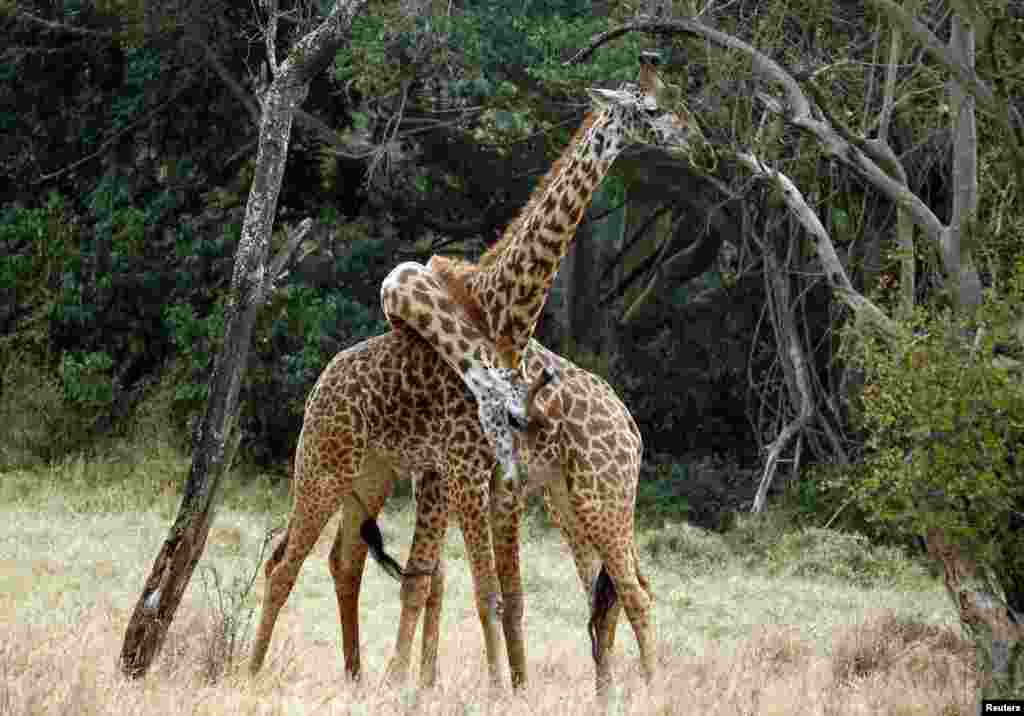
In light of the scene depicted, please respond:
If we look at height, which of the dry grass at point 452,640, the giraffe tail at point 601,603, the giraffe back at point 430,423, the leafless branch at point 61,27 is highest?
the leafless branch at point 61,27

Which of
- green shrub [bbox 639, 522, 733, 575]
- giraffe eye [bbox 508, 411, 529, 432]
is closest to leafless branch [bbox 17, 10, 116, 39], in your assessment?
green shrub [bbox 639, 522, 733, 575]

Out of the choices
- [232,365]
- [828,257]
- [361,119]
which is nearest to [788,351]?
[361,119]

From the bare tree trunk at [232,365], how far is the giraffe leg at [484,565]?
3.70ft

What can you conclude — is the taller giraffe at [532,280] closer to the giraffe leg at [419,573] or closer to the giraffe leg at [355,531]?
the giraffe leg at [419,573]

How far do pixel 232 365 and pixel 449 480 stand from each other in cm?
116

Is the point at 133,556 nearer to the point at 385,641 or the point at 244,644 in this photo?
the point at 385,641

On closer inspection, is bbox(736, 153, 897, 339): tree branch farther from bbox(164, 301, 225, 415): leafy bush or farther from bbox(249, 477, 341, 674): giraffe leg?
bbox(164, 301, 225, 415): leafy bush

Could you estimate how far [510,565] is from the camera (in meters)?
7.43

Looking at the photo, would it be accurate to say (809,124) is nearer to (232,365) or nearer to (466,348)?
(466,348)

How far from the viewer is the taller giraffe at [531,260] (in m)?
6.86

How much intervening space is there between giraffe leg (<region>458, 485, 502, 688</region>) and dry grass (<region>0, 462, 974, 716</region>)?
22cm

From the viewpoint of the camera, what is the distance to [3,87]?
17.1 m

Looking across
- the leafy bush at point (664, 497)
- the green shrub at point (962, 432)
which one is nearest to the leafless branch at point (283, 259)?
the green shrub at point (962, 432)

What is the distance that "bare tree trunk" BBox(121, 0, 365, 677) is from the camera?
265 inches
